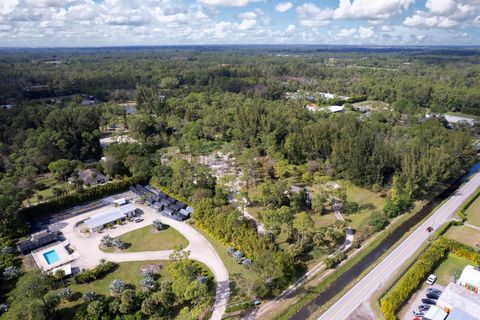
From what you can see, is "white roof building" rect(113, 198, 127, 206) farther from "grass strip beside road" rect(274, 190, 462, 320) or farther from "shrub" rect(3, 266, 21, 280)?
"grass strip beside road" rect(274, 190, 462, 320)

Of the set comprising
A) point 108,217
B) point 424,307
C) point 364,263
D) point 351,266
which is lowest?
point 364,263

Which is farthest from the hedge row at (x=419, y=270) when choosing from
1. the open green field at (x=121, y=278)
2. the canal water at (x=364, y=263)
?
the open green field at (x=121, y=278)

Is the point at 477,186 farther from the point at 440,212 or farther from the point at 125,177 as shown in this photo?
the point at 125,177

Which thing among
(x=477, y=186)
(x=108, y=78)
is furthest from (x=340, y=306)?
(x=108, y=78)

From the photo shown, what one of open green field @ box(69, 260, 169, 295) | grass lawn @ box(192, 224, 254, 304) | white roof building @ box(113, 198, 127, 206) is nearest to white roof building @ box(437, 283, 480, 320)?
grass lawn @ box(192, 224, 254, 304)

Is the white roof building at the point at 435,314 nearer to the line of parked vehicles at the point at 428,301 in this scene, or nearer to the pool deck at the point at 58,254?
the line of parked vehicles at the point at 428,301

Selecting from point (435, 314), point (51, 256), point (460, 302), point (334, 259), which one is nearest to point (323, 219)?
point (334, 259)

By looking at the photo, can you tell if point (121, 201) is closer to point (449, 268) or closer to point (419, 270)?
point (419, 270)
